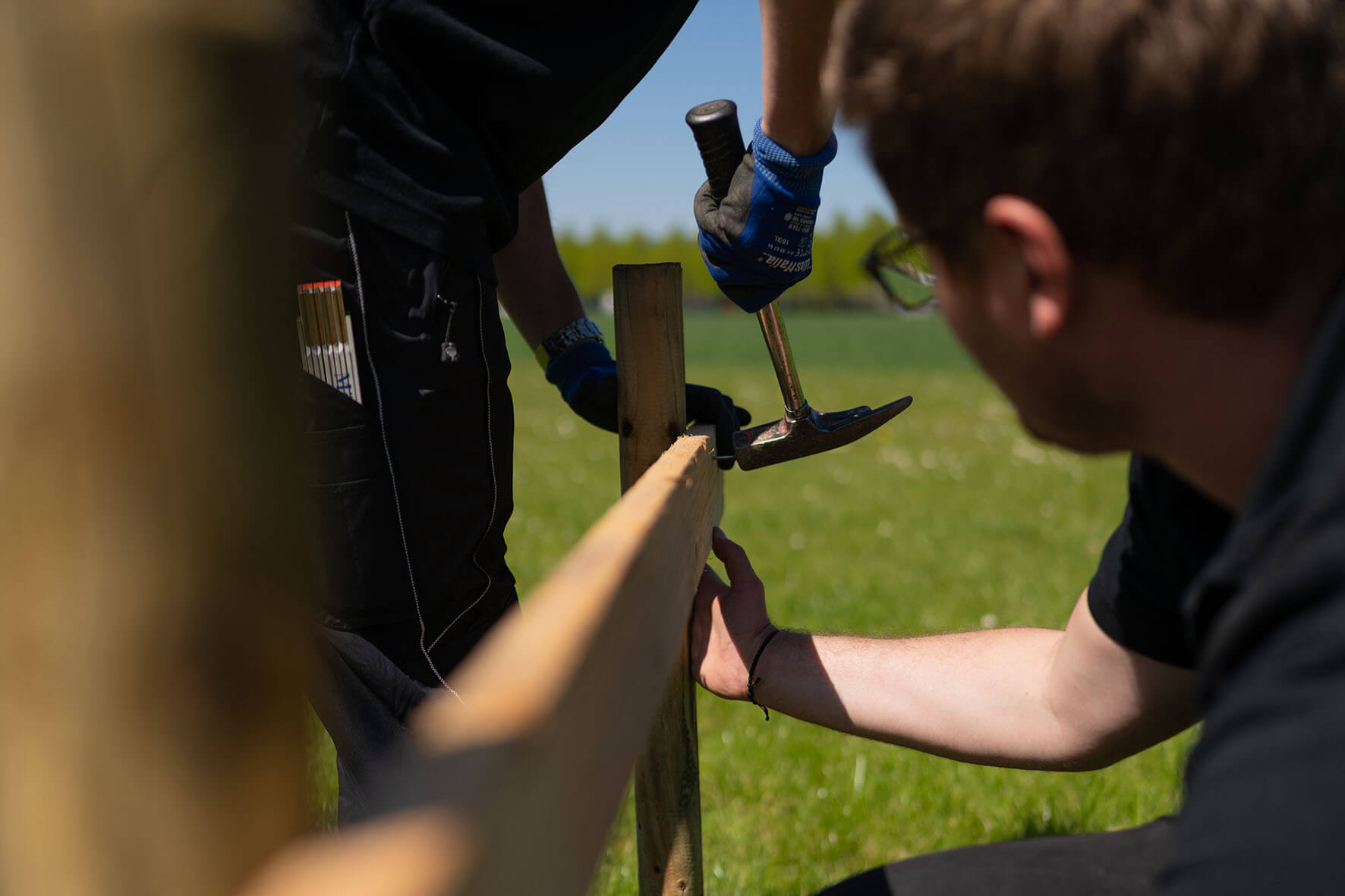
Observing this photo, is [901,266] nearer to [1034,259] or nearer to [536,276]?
[536,276]

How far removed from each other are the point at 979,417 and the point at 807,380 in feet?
22.5

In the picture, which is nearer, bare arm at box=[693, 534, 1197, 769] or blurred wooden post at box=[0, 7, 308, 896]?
blurred wooden post at box=[0, 7, 308, 896]

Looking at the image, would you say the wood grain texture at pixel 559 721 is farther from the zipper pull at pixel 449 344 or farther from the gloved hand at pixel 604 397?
the gloved hand at pixel 604 397

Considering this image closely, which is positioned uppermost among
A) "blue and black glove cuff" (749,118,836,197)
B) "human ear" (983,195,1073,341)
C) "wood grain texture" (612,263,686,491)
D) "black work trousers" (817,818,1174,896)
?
"human ear" (983,195,1073,341)

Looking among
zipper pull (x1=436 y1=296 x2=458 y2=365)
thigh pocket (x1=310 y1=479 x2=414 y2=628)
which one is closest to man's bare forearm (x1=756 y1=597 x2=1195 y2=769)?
thigh pocket (x1=310 y1=479 x2=414 y2=628)

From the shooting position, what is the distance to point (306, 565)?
0.69 metres

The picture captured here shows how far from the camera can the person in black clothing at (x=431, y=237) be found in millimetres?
1786

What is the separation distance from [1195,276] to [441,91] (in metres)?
1.34

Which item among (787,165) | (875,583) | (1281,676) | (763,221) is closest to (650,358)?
(763,221)

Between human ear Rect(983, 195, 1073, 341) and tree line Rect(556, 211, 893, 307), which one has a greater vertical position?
human ear Rect(983, 195, 1073, 341)

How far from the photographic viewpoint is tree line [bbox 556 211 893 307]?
86.1 m

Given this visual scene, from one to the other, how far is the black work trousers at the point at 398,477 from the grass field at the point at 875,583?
27 cm

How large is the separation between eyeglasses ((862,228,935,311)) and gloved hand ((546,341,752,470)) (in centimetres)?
45

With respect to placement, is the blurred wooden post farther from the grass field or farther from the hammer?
the hammer
